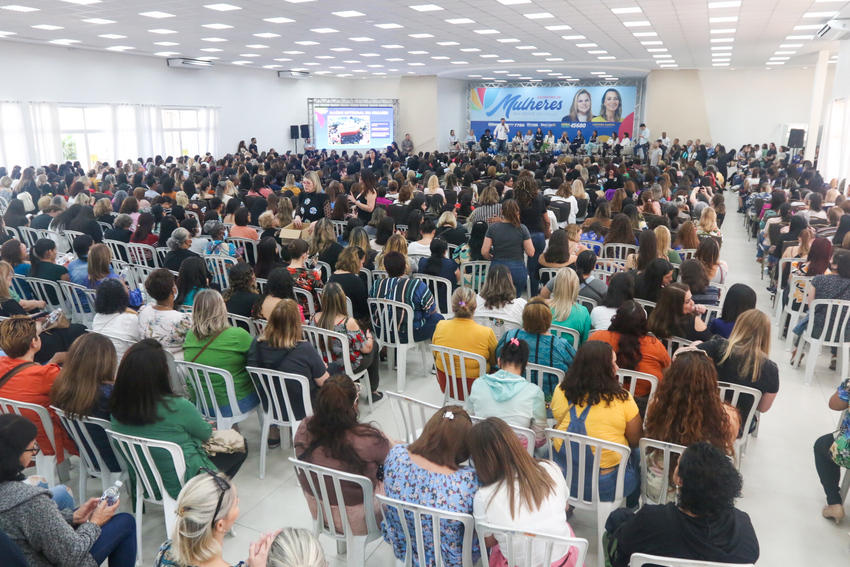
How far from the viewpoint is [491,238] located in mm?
5988

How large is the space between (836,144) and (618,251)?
10.5 metres

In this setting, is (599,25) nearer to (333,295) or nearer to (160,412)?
(333,295)

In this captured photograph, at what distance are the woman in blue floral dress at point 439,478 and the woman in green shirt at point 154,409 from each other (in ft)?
3.38

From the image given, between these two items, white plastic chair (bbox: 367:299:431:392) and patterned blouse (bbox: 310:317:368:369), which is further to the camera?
white plastic chair (bbox: 367:299:431:392)

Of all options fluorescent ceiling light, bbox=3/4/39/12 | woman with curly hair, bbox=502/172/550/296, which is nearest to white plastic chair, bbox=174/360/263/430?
woman with curly hair, bbox=502/172/550/296

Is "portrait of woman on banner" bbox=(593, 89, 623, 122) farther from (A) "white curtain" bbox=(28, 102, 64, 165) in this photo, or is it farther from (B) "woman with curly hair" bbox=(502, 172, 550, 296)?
(B) "woman with curly hair" bbox=(502, 172, 550, 296)

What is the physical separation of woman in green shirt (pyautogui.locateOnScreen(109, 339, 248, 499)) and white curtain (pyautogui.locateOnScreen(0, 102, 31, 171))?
1492 centimetres

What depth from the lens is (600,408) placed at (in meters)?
2.83

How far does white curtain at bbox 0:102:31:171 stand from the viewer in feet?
46.7

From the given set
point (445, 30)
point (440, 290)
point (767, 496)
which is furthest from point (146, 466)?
point (445, 30)

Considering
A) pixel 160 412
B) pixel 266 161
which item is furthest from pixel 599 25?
pixel 160 412

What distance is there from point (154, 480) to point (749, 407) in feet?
10.3

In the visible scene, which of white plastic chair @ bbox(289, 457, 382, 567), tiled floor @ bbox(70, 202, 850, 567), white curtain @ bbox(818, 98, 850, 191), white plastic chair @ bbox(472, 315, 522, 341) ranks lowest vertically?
tiled floor @ bbox(70, 202, 850, 567)

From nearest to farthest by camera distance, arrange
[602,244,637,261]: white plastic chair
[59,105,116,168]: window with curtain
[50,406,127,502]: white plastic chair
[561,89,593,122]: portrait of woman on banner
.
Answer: [50,406,127,502]: white plastic chair → [602,244,637,261]: white plastic chair → [59,105,116,168]: window with curtain → [561,89,593,122]: portrait of woman on banner
